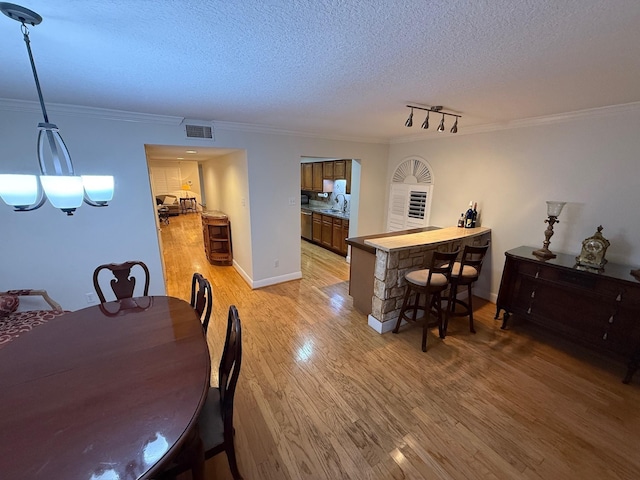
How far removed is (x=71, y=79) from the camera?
1.71 m

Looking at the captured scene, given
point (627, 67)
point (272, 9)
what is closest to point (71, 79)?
point (272, 9)

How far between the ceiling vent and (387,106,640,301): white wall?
312 cm

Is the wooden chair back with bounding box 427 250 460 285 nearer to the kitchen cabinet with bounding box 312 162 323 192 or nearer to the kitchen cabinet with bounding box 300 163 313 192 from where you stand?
the kitchen cabinet with bounding box 312 162 323 192

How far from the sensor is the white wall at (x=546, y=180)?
7.88 feet

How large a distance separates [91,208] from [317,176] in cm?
419

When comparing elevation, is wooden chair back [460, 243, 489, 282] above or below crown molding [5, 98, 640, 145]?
below

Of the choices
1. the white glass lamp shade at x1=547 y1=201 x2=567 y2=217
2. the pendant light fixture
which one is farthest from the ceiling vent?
the white glass lamp shade at x1=547 y1=201 x2=567 y2=217

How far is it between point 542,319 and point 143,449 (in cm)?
341

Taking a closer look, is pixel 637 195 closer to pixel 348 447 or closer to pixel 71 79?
pixel 348 447

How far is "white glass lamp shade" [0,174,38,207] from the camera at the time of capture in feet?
3.66

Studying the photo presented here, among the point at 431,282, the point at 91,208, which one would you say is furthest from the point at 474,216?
the point at 91,208

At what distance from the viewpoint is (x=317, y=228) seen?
6078mm

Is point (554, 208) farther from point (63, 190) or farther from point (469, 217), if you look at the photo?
point (63, 190)

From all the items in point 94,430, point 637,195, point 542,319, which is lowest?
point 542,319
